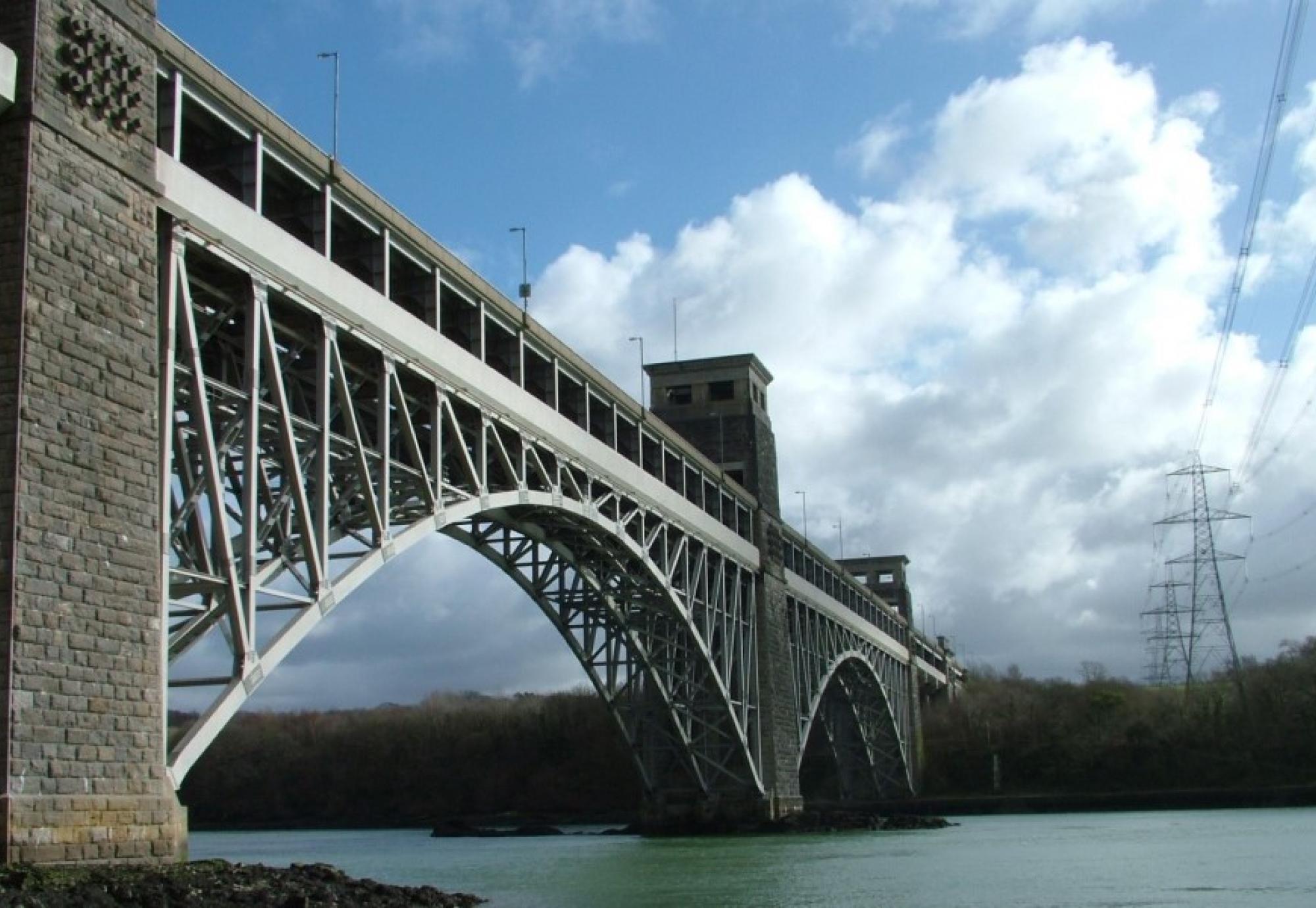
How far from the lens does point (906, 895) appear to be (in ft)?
101

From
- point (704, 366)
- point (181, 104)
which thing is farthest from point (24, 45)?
point (704, 366)

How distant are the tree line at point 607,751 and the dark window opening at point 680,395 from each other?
33107 millimetres

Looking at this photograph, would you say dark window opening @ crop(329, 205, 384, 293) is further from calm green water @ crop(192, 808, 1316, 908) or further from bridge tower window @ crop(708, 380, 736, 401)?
bridge tower window @ crop(708, 380, 736, 401)

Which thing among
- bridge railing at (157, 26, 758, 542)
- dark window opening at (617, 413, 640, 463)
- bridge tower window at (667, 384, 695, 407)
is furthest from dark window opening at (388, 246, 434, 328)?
bridge tower window at (667, 384, 695, 407)

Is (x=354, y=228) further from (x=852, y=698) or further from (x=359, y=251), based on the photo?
(x=852, y=698)

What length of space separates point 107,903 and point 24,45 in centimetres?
1059

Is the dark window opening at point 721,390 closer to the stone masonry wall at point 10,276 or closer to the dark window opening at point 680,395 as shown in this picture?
the dark window opening at point 680,395

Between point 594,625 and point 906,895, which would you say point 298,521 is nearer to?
point 906,895

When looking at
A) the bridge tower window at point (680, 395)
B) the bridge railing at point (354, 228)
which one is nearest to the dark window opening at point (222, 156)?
the bridge railing at point (354, 228)

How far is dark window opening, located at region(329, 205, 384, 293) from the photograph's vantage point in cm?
2878

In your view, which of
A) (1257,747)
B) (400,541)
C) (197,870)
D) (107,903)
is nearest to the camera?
(107,903)

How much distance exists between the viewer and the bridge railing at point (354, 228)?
76.5 ft

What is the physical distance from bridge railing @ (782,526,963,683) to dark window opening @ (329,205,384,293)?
1390 inches

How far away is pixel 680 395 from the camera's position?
64.7 m
